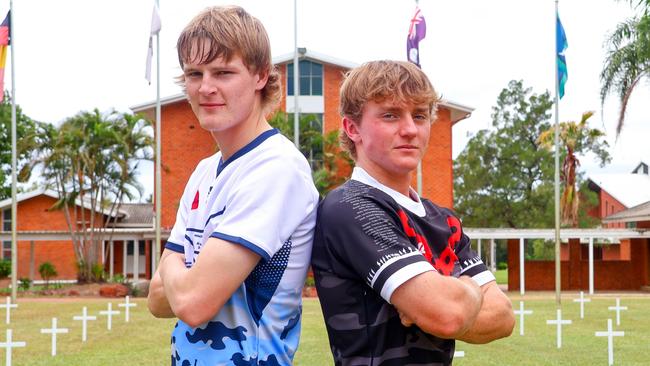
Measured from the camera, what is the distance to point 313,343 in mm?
17328

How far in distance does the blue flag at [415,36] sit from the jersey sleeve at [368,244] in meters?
24.5

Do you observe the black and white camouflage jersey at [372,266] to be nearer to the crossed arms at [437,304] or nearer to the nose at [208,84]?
the crossed arms at [437,304]

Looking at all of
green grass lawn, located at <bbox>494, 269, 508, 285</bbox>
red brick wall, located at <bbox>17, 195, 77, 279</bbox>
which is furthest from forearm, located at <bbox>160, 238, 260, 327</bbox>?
green grass lawn, located at <bbox>494, 269, 508, 285</bbox>

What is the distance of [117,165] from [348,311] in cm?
3919

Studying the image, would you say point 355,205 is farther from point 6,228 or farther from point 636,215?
point 6,228

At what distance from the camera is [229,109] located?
2613 millimetres

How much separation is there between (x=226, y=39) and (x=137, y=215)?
182 ft

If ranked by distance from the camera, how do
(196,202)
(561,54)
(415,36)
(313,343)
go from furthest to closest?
1. (561,54)
2. (415,36)
3. (313,343)
4. (196,202)

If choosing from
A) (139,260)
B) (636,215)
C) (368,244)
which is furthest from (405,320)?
(139,260)

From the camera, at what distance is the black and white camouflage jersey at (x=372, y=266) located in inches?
97.1

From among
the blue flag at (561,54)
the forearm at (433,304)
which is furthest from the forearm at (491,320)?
the blue flag at (561,54)

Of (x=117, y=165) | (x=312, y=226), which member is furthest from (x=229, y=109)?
(x=117, y=165)

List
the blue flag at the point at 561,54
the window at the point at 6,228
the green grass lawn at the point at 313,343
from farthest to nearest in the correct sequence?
the window at the point at 6,228 → the blue flag at the point at 561,54 → the green grass lawn at the point at 313,343

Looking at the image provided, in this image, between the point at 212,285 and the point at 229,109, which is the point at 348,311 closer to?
the point at 212,285
